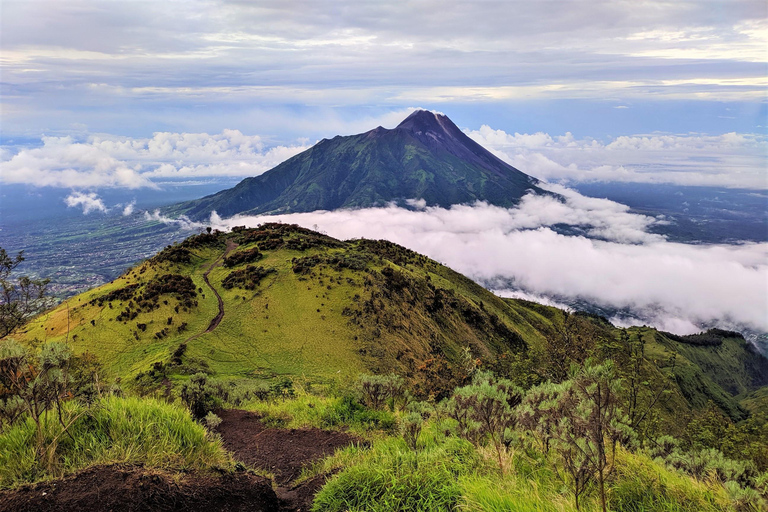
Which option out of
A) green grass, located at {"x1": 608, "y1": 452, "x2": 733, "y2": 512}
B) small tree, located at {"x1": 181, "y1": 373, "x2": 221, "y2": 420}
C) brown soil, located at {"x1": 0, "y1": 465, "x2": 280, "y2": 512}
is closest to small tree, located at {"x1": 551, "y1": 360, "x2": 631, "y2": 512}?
green grass, located at {"x1": 608, "y1": 452, "x2": 733, "y2": 512}

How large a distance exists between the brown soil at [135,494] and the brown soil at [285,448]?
0.80 metres

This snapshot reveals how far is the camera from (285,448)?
8.75m

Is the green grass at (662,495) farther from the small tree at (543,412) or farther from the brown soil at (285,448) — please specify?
the brown soil at (285,448)

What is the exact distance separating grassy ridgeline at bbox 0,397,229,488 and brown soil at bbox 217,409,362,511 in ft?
4.19

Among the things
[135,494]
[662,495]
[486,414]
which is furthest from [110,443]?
[662,495]

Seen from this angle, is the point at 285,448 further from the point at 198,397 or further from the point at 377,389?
the point at 198,397

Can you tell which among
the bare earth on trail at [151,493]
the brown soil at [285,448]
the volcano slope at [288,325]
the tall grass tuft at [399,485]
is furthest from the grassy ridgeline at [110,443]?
the volcano slope at [288,325]

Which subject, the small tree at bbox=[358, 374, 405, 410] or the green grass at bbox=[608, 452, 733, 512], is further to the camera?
the small tree at bbox=[358, 374, 405, 410]

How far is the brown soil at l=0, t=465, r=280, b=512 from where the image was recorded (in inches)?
148

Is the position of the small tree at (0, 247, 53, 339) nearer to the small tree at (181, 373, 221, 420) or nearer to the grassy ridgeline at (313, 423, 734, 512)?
the small tree at (181, 373, 221, 420)

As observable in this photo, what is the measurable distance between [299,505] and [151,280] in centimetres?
3772

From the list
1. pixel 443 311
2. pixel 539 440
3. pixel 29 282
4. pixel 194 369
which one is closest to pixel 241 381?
pixel 194 369

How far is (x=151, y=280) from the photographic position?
120 ft

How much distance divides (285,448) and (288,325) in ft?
80.5
